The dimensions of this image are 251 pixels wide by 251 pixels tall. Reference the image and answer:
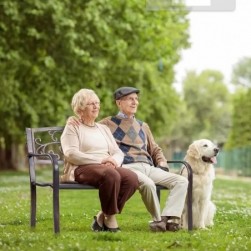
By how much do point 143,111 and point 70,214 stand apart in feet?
82.2

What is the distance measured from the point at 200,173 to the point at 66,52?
54.7 ft

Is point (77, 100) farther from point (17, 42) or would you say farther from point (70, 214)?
point (17, 42)

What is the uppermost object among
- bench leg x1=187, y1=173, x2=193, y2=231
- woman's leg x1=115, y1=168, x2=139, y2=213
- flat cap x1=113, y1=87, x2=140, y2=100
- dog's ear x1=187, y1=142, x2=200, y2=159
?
flat cap x1=113, y1=87, x2=140, y2=100

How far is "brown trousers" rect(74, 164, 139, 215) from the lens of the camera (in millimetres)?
9148

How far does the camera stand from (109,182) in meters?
9.13

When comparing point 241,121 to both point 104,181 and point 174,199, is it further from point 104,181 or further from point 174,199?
point 104,181

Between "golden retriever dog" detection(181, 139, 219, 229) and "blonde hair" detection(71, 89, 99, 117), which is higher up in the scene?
"blonde hair" detection(71, 89, 99, 117)

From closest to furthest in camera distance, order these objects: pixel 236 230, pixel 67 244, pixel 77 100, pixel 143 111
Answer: pixel 67 244
pixel 77 100
pixel 236 230
pixel 143 111

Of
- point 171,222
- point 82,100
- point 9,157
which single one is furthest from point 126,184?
point 9,157

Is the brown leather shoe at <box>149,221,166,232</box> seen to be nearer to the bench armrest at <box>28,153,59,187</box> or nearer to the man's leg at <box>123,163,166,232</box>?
the man's leg at <box>123,163,166,232</box>

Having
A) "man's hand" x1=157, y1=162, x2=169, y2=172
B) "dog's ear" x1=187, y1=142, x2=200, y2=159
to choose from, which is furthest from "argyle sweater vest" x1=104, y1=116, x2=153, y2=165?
"dog's ear" x1=187, y1=142, x2=200, y2=159

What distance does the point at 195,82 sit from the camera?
10506 centimetres

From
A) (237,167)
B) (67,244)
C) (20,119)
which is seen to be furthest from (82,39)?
(237,167)

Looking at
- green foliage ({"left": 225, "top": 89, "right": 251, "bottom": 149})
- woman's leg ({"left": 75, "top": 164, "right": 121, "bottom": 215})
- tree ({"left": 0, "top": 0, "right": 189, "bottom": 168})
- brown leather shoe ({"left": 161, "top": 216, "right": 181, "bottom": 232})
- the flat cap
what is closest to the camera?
woman's leg ({"left": 75, "top": 164, "right": 121, "bottom": 215})
